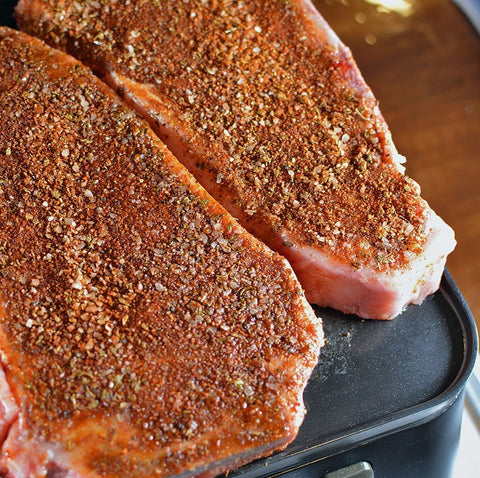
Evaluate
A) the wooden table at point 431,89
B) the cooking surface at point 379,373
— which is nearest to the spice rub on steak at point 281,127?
the cooking surface at point 379,373

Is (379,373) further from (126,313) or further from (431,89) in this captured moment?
(431,89)

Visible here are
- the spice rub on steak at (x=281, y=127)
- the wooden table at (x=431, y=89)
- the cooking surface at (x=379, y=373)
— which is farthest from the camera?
the wooden table at (x=431, y=89)

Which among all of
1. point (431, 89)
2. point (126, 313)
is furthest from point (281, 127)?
point (431, 89)

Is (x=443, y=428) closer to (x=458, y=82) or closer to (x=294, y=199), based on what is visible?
(x=294, y=199)

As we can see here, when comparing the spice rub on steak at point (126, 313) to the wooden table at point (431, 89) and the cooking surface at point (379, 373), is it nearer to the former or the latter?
the cooking surface at point (379, 373)

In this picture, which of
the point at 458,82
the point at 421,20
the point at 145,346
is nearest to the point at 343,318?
the point at 145,346

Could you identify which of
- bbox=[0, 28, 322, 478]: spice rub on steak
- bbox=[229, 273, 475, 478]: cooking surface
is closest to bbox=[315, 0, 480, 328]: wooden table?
bbox=[229, 273, 475, 478]: cooking surface
